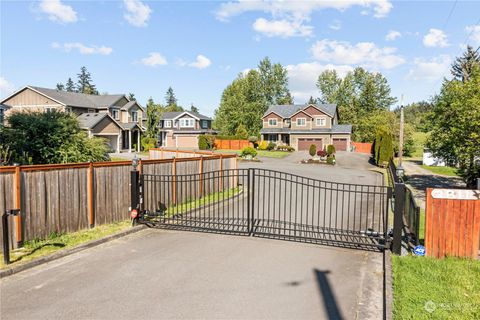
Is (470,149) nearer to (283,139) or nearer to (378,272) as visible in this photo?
(378,272)

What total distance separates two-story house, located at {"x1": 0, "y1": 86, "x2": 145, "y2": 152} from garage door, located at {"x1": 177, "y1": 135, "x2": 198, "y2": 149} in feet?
36.2

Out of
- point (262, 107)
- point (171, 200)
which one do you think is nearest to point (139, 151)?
point (262, 107)

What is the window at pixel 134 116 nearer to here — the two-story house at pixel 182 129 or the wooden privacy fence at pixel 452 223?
the two-story house at pixel 182 129

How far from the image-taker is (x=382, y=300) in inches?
218

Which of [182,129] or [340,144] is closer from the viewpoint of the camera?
[340,144]

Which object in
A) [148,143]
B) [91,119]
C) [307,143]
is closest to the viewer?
[91,119]

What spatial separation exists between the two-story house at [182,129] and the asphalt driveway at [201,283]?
50.6 metres

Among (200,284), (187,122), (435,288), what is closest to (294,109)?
(187,122)

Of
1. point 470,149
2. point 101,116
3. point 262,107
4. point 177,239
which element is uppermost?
point 262,107

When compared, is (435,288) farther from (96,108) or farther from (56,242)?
(96,108)

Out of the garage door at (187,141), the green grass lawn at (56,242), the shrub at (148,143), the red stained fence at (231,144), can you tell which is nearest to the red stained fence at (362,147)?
the red stained fence at (231,144)

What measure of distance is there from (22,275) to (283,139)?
4941cm

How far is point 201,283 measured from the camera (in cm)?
617

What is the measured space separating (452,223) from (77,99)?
45996mm
